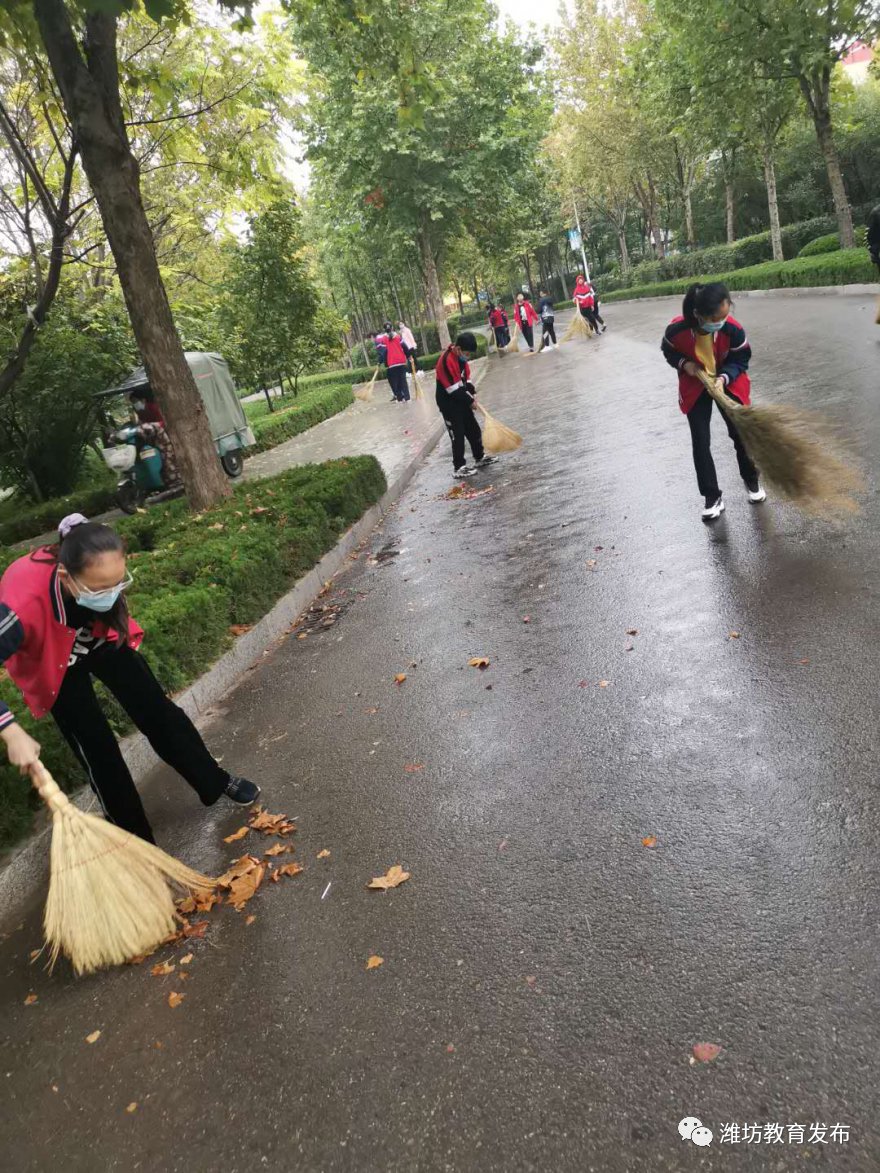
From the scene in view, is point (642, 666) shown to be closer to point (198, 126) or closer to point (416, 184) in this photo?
point (198, 126)

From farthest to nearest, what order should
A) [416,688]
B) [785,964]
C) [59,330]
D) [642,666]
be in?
[59,330], [416,688], [642,666], [785,964]

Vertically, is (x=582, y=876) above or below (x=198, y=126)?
below

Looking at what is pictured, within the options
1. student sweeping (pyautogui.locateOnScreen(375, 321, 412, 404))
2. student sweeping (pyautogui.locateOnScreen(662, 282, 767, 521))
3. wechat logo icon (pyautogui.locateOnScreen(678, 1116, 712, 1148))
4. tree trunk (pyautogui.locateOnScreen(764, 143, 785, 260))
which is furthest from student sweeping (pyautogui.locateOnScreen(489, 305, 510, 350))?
wechat logo icon (pyautogui.locateOnScreen(678, 1116, 712, 1148))

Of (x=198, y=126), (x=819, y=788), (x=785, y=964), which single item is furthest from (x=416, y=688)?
(x=198, y=126)

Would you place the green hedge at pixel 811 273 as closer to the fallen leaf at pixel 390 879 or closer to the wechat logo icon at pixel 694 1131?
the fallen leaf at pixel 390 879

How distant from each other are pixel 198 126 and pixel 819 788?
14188 millimetres

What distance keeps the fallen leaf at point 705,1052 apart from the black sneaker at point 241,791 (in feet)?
7.97

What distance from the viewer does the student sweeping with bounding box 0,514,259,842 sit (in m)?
2.99

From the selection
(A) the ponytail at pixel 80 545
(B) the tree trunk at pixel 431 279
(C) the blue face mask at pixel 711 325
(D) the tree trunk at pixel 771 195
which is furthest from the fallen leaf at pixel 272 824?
(D) the tree trunk at pixel 771 195

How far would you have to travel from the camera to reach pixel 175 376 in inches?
355

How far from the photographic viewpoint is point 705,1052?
2.06m

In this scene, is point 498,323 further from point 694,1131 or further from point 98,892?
point 694,1131

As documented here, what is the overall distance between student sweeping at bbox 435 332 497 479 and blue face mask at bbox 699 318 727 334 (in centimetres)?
433

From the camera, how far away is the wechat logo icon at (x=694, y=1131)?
1855 millimetres
